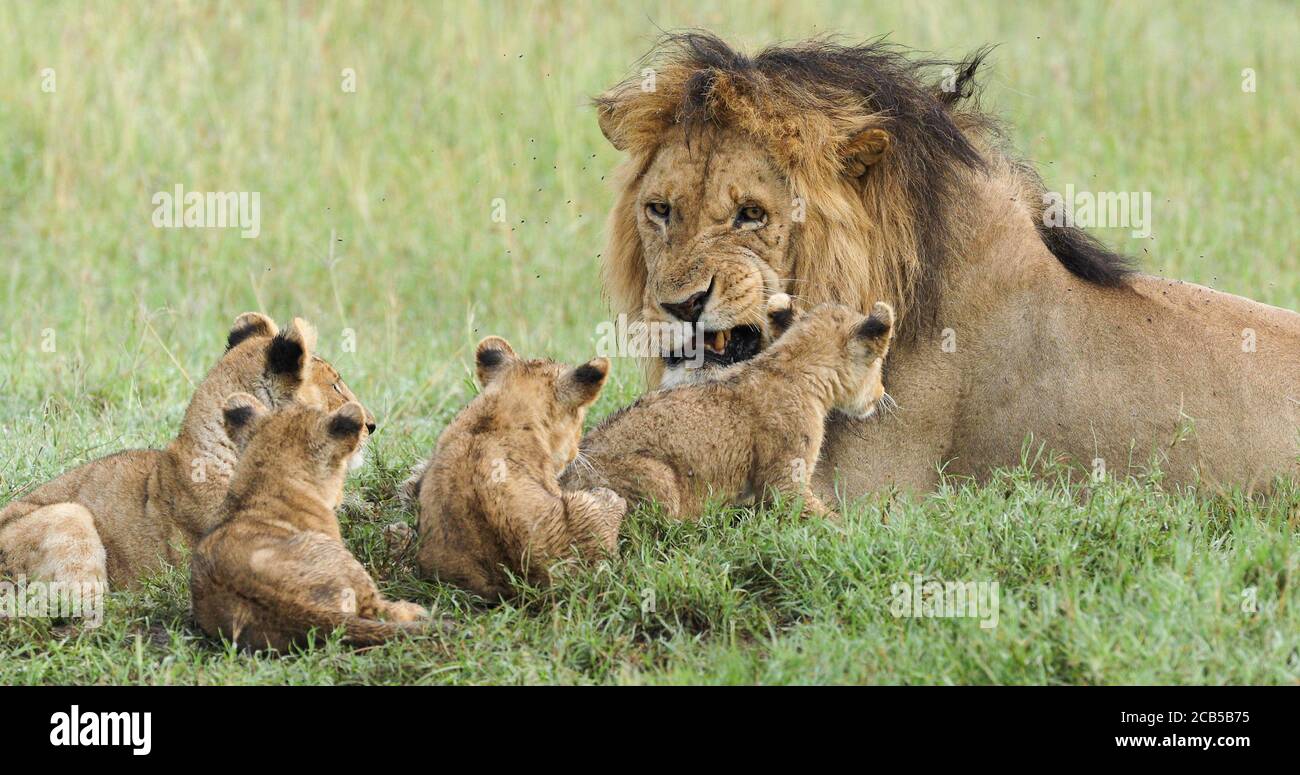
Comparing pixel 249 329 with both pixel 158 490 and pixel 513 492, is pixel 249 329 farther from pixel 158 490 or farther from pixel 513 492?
pixel 513 492

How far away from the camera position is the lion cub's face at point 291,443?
4859 millimetres

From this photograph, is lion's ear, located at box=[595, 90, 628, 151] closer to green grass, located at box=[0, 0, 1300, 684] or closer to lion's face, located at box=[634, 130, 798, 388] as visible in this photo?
lion's face, located at box=[634, 130, 798, 388]

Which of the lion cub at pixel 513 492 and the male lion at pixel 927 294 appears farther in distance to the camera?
the male lion at pixel 927 294

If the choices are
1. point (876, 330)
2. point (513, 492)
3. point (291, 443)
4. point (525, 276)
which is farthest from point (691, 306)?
point (525, 276)

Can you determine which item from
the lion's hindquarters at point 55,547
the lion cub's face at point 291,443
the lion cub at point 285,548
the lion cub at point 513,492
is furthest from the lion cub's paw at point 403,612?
the lion's hindquarters at point 55,547

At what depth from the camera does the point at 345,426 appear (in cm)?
486

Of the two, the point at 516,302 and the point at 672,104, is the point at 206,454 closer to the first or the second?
the point at 672,104

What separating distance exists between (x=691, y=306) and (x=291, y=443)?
4.85 ft

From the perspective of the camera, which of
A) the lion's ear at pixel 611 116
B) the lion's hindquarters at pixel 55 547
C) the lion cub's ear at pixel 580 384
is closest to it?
the lion's hindquarters at pixel 55 547

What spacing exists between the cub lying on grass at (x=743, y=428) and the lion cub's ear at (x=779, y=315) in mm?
99

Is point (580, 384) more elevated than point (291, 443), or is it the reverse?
point (580, 384)

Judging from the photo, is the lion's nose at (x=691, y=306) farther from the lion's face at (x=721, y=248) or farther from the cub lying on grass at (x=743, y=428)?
the cub lying on grass at (x=743, y=428)

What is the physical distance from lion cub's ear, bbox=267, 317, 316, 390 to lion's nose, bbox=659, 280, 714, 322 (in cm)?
122

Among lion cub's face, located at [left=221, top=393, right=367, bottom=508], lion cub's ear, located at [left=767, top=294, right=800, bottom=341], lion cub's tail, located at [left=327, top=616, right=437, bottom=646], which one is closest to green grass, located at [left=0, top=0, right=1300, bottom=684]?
lion cub's tail, located at [left=327, top=616, right=437, bottom=646]
